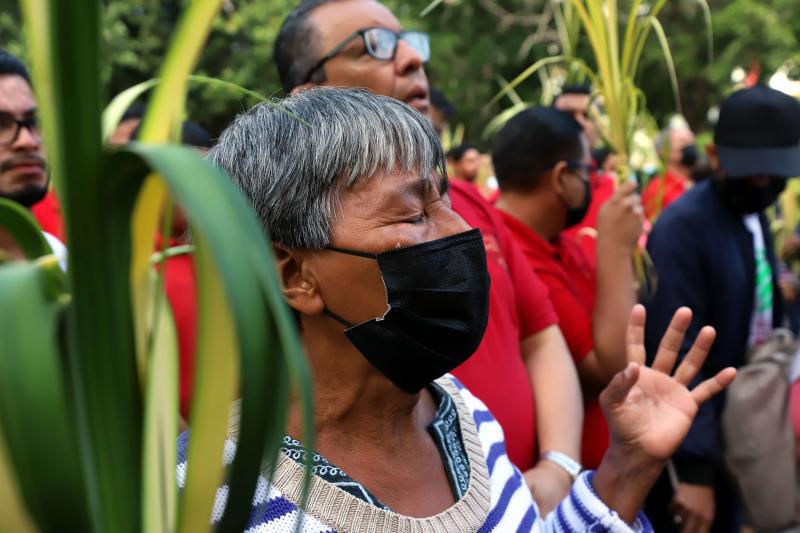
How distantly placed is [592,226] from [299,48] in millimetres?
2525

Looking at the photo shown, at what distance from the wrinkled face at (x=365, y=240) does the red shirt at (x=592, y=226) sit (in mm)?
2408

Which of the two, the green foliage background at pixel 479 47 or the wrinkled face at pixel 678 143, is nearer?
the wrinkled face at pixel 678 143

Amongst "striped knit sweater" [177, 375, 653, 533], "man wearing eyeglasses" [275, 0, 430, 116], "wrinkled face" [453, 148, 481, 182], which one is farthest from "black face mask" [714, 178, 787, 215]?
"wrinkled face" [453, 148, 481, 182]

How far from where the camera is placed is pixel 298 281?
A: 158 centimetres

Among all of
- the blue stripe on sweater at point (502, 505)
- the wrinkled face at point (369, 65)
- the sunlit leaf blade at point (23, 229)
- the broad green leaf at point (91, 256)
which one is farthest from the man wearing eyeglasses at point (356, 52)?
the broad green leaf at point (91, 256)

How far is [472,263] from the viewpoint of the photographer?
5.28ft

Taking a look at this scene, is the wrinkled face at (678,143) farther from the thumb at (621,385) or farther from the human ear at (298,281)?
the human ear at (298,281)

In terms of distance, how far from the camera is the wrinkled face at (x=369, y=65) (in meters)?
2.68

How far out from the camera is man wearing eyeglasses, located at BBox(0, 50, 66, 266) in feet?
8.96

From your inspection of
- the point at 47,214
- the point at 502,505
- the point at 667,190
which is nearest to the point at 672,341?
the point at 502,505

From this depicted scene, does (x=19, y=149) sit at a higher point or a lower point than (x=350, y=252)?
lower

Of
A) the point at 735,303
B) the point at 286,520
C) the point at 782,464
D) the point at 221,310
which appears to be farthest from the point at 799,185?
the point at 221,310

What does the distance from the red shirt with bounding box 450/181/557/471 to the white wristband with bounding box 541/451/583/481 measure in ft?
0.18

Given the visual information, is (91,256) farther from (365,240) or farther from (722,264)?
(722,264)
